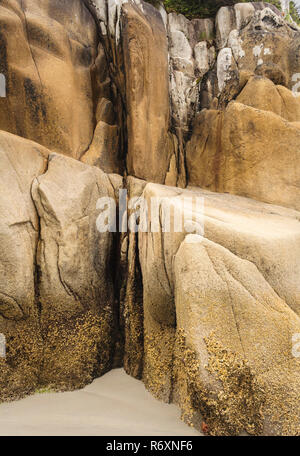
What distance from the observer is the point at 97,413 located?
3.34 metres

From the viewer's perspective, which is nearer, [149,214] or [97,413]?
[97,413]

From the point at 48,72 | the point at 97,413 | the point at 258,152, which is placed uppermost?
the point at 48,72

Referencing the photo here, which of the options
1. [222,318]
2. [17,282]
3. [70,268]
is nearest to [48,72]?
[70,268]

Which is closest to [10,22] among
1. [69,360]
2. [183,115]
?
[183,115]

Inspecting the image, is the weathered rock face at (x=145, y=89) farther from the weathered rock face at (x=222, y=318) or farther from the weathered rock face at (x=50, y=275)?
the weathered rock face at (x=222, y=318)

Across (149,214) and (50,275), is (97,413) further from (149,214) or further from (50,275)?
(149,214)

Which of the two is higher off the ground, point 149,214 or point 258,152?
point 258,152

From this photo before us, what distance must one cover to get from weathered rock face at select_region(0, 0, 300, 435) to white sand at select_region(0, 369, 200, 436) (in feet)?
0.51

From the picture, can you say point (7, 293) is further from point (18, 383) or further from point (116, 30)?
point (116, 30)

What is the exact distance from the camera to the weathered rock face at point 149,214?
117 inches

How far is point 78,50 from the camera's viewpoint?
5121 millimetres

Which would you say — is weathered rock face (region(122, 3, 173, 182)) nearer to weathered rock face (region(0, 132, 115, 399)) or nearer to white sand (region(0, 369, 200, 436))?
weathered rock face (region(0, 132, 115, 399))

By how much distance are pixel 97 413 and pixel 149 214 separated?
88.8 inches

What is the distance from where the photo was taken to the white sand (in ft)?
9.61
